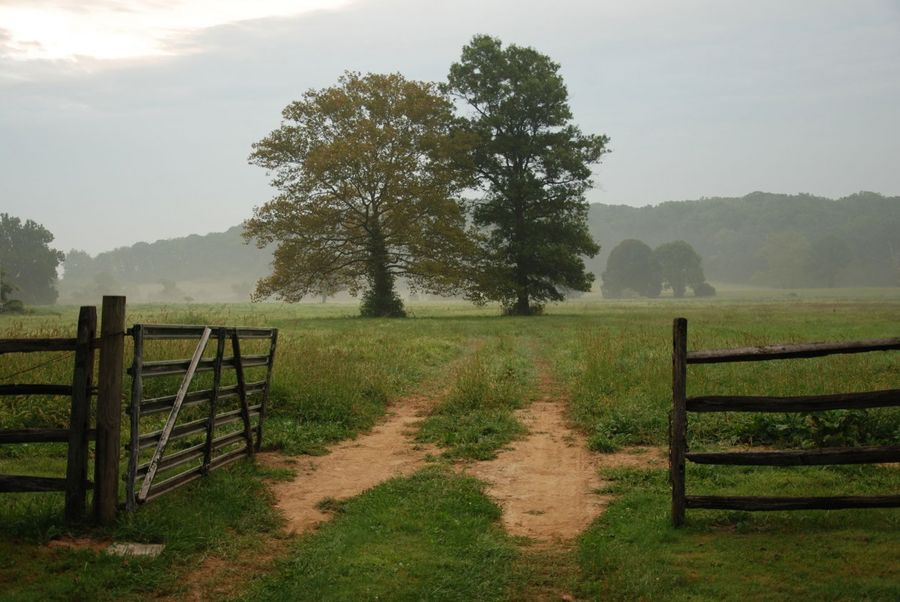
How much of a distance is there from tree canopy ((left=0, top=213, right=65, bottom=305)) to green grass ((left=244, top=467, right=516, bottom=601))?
108667 mm

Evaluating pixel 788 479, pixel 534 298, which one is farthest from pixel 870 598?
pixel 534 298

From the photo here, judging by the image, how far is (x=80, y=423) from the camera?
693 centimetres

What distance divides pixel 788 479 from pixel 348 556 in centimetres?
520

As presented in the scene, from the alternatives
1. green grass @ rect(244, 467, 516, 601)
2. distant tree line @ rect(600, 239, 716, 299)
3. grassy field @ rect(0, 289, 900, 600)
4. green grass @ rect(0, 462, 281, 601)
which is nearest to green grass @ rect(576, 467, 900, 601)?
grassy field @ rect(0, 289, 900, 600)

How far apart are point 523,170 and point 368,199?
1059 centimetres

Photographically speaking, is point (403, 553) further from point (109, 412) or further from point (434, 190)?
point (434, 190)

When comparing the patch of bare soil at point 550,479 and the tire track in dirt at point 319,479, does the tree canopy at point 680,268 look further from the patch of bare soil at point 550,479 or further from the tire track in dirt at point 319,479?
the patch of bare soil at point 550,479

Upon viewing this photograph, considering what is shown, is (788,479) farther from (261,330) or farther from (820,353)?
(261,330)

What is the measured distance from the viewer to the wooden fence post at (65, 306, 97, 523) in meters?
6.91

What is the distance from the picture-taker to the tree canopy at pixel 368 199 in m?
41.6

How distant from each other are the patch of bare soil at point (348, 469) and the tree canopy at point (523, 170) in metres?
33.1

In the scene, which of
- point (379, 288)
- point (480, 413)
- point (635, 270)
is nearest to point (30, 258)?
point (379, 288)

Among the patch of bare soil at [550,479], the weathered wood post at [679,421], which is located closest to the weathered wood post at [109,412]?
the patch of bare soil at [550,479]

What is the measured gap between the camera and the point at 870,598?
501cm
